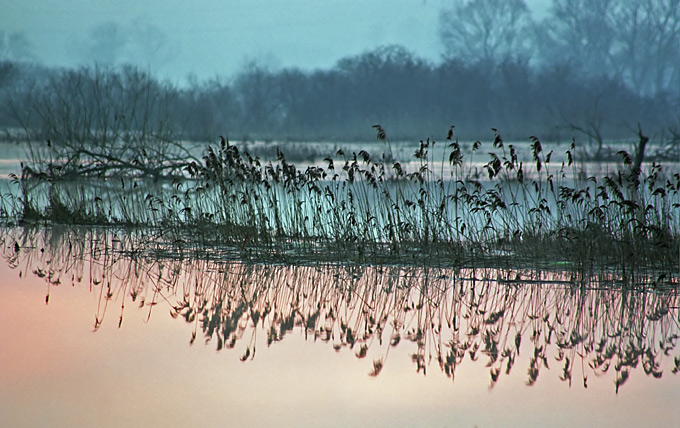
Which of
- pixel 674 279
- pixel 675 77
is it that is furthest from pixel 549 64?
pixel 674 279

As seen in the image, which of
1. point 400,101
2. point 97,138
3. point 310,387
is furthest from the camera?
point 400,101

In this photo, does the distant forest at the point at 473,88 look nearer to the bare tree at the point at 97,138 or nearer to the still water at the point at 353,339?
the bare tree at the point at 97,138

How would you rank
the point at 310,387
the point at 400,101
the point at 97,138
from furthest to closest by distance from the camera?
the point at 400,101
the point at 97,138
the point at 310,387

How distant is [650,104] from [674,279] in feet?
79.3

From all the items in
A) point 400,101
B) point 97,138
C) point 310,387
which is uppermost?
point 400,101

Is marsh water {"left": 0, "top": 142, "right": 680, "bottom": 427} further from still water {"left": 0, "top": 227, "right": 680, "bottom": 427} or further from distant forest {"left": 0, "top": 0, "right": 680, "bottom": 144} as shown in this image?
distant forest {"left": 0, "top": 0, "right": 680, "bottom": 144}

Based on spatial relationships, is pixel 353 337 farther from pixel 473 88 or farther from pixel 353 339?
pixel 473 88

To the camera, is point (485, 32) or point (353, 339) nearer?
point (353, 339)

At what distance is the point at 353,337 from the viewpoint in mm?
3793

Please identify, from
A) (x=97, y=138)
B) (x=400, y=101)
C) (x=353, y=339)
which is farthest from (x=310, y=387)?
(x=400, y=101)

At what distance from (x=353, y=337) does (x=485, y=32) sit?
3019 centimetres

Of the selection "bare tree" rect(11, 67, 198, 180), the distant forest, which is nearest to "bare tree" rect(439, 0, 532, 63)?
the distant forest

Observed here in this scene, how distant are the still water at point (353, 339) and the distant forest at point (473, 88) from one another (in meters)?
20.0

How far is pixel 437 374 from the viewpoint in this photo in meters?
3.26
